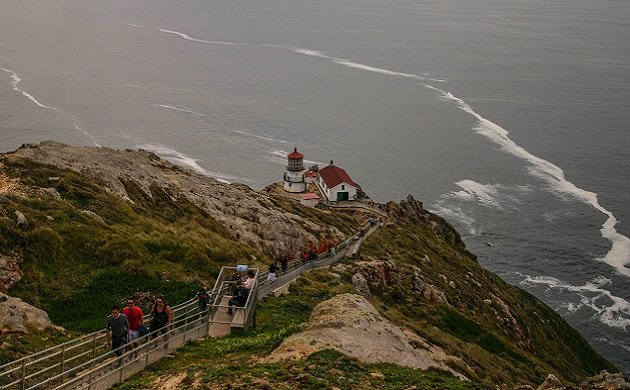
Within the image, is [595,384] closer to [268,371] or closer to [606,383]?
[606,383]

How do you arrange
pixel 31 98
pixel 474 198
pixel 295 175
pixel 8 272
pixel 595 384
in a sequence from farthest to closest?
pixel 31 98 → pixel 474 198 → pixel 295 175 → pixel 8 272 → pixel 595 384

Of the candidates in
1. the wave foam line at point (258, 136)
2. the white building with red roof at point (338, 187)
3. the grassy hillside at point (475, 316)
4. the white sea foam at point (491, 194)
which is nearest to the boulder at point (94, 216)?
the grassy hillside at point (475, 316)

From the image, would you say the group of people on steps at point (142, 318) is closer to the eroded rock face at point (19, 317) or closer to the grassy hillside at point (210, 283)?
the grassy hillside at point (210, 283)

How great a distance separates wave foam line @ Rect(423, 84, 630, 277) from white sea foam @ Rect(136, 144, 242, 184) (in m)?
52.0

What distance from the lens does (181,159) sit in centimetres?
11356

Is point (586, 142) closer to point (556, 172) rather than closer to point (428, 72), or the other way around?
point (556, 172)

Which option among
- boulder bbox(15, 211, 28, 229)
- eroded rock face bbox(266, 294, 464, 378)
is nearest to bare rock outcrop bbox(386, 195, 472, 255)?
eroded rock face bbox(266, 294, 464, 378)

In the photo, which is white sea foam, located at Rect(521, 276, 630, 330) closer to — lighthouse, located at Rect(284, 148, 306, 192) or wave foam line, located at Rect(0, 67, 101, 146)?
lighthouse, located at Rect(284, 148, 306, 192)

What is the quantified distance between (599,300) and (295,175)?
126ft

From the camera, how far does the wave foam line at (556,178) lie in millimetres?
90938

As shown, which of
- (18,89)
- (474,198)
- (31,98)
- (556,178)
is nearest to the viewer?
(474,198)

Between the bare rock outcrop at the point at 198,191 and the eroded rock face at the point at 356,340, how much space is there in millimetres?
20178

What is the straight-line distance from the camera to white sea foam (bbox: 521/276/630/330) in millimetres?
76000

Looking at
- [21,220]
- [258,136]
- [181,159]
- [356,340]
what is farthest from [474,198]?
[356,340]
